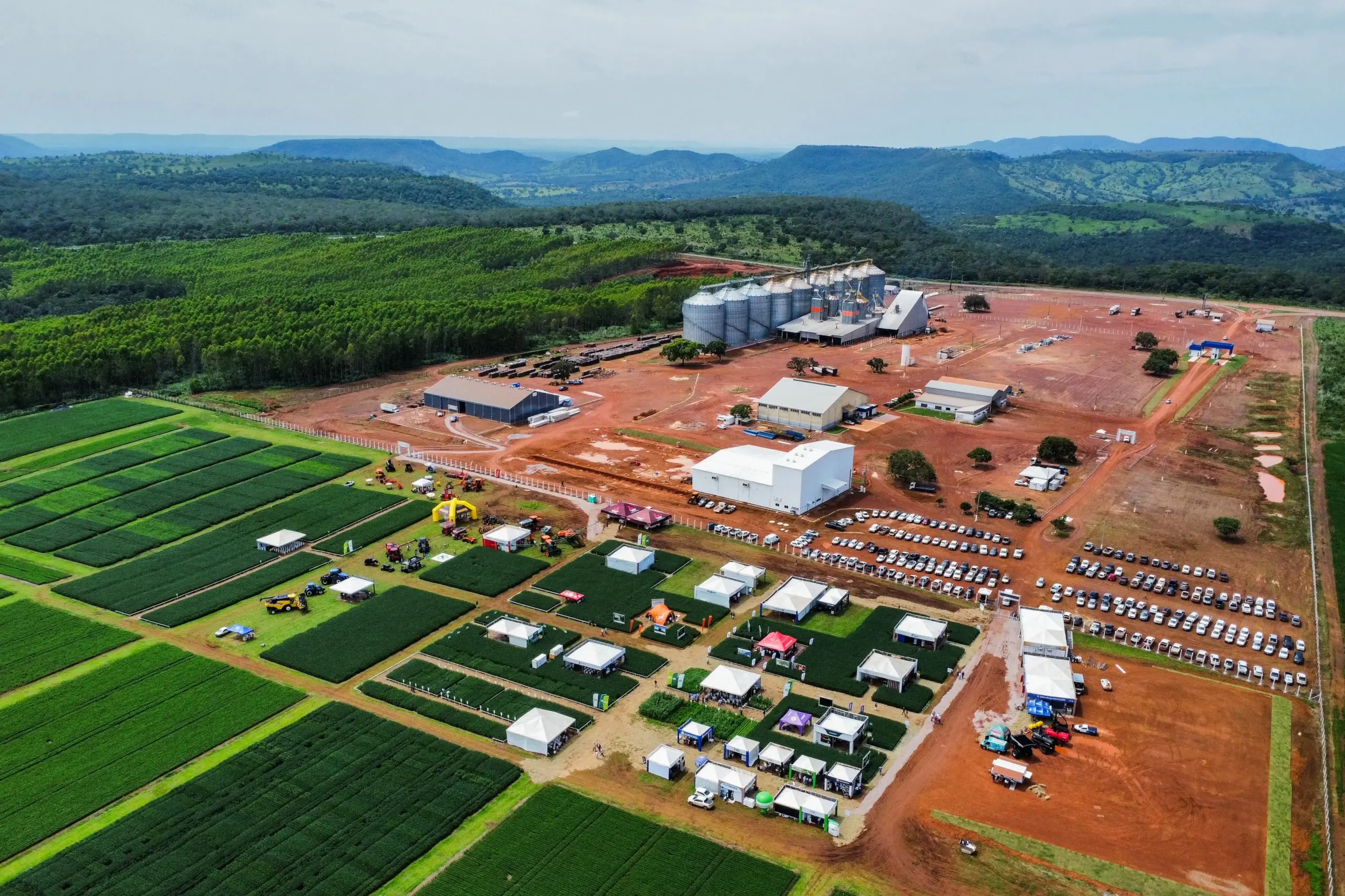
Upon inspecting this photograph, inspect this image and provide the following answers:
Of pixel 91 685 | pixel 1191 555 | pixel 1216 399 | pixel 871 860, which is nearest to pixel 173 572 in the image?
pixel 91 685

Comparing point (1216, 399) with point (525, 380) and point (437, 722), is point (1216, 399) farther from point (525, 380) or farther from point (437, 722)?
point (437, 722)

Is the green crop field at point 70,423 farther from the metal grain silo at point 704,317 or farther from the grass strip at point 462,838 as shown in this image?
the grass strip at point 462,838

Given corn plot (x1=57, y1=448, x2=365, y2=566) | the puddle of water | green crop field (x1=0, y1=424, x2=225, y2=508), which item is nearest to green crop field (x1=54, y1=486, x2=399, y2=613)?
corn plot (x1=57, y1=448, x2=365, y2=566)

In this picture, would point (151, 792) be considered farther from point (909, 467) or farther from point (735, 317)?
point (735, 317)

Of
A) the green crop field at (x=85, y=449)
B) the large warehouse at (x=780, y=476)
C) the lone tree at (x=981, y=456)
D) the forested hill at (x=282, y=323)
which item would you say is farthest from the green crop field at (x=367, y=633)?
the forested hill at (x=282, y=323)

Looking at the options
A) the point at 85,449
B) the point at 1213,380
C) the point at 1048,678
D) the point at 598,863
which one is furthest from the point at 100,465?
the point at 1213,380

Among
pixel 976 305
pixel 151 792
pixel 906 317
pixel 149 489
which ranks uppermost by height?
pixel 906 317
